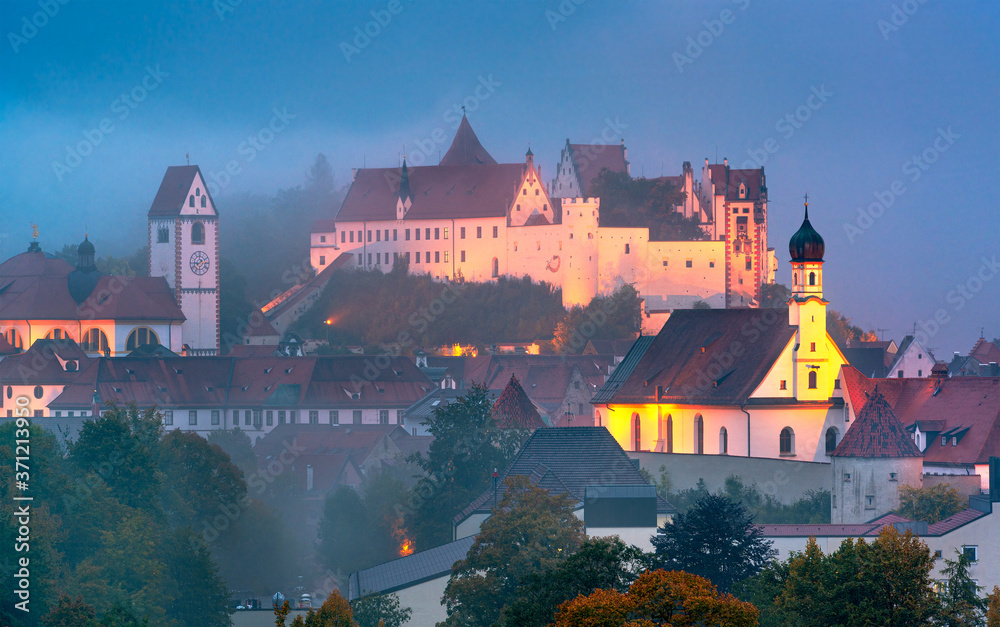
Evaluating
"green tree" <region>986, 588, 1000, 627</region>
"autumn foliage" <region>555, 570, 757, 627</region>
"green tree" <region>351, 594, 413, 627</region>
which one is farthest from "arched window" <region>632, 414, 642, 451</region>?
"autumn foliage" <region>555, 570, 757, 627</region>

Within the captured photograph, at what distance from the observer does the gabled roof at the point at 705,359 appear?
67.8 m

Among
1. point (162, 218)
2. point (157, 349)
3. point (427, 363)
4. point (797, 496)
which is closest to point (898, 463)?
point (797, 496)

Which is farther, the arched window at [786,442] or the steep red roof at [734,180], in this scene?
the steep red roof at [734,180]

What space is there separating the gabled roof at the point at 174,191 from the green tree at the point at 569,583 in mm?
93727

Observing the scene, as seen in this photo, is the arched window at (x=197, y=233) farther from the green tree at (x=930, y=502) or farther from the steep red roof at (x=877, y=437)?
the green tree at (x=930, y=502)

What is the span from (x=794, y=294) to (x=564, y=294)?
54022 millimetres

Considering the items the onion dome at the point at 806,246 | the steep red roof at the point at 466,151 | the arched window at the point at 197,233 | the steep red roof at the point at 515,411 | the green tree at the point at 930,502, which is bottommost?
the green tree at the point at 930,502

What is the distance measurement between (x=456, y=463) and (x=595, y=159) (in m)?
68.0

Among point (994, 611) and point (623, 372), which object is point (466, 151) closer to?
point (623, 372)

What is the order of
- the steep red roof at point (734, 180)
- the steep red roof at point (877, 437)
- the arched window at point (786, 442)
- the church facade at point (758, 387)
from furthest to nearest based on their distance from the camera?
the steep red roof at point (734, 180) → the church facade at point (758, 387) → the arched window at point (786, 442) → the steep red roof at point (877, 437)

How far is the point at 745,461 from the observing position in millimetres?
64188

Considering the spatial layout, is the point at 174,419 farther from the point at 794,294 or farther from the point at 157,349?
the point at 794,294

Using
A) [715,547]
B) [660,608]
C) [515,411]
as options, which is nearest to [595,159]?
[515,411]

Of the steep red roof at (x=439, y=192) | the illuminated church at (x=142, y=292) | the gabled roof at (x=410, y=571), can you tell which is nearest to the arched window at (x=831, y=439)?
the gabled roof at (x=410, y=571)
